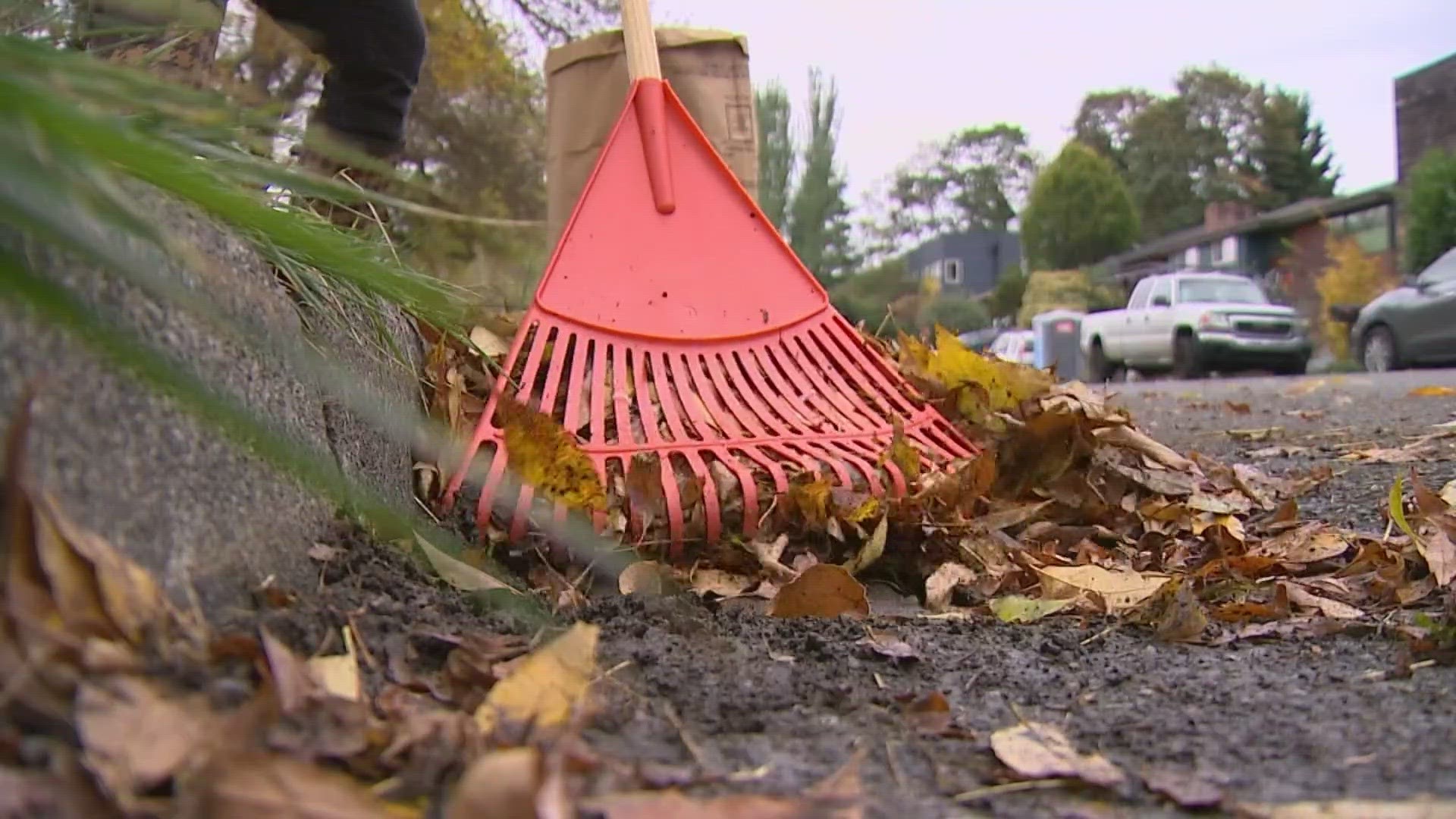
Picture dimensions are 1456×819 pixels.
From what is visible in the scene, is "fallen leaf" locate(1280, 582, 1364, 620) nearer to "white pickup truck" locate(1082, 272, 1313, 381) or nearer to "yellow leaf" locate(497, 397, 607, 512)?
"yellow leaf" locate(497, 397, 607, 512)

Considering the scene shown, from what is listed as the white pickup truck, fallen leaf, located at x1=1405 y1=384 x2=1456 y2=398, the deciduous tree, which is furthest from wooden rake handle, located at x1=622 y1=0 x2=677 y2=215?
the deciduous tree

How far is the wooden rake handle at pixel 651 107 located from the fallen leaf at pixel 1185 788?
4.86 ft

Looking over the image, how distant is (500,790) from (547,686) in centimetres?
18

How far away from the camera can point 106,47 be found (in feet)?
3.72

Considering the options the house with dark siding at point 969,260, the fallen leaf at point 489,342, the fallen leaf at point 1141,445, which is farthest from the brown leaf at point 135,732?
the house with dark siding at point 969,260

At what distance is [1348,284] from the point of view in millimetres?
19766

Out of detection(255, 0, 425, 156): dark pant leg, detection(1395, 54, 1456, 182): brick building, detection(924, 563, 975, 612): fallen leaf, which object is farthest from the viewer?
detection(1395, 54, 1456, 182): brick building

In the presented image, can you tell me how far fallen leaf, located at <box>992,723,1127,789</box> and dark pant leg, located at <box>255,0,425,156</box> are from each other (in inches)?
65.0

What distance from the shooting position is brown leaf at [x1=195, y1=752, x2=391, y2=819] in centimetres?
54

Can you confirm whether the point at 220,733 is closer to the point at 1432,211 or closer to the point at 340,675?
the point at 340,675

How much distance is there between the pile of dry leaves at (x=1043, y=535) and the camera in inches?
51.3

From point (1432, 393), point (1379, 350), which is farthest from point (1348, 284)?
point (1432, 393)

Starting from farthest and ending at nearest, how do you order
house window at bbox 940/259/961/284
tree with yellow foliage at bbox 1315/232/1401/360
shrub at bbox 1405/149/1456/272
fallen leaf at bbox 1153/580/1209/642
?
house window at bbox 940/259/961/284 < tree with yellow foliage at bbox 1315/232/1401/360 < shrub at bbox 1405/149/1456/272 < fallen leaf at bbox 1153/580/1209/642

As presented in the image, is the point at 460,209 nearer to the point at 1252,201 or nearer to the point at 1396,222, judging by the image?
the point at 1396,222
